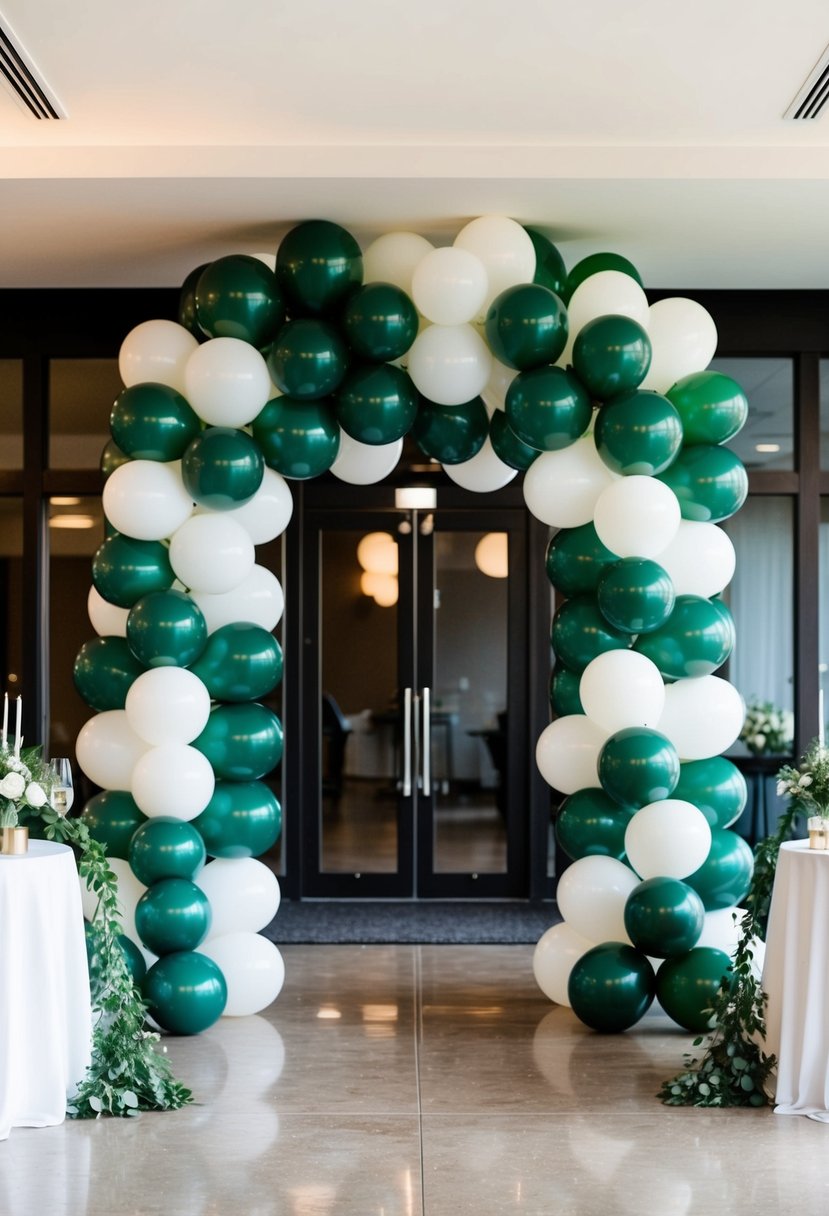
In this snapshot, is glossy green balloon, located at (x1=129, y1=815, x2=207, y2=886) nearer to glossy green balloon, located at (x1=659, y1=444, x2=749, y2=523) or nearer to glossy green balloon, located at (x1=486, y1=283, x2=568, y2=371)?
glossy green balloon, located at (x1=486, y1=283, x2=568, y2=371)

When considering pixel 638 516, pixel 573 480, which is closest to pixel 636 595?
pixel 638 516

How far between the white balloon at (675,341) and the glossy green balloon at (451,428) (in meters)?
0.67

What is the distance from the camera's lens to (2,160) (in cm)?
470

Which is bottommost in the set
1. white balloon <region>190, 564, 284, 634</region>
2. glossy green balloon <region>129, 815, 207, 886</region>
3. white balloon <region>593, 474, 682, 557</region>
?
glossy green balloon <region>129, 815, 207, 886</region>

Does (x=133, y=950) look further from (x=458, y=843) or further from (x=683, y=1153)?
(x=458, y=843)

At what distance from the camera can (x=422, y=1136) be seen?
12.3 ft

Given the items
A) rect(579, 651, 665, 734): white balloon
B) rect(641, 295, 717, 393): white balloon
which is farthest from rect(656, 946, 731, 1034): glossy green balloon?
rect(641, 295, 717, 393): white balloon

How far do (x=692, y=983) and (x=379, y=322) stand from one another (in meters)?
2.65

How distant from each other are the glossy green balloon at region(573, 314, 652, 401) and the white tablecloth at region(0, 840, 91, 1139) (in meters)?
2.50

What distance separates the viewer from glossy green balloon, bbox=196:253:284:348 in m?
4.72

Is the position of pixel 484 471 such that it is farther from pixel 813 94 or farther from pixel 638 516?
pixel 813 94

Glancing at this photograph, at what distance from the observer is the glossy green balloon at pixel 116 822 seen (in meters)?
4.75

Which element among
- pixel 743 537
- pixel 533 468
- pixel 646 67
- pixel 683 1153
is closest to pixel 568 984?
pixel 683 1153

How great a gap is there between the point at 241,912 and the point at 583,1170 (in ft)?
5.88
